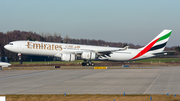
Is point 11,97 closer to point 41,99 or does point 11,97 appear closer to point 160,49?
point 41,99

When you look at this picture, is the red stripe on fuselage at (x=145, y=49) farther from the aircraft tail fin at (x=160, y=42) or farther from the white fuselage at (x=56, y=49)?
the white fuselage at (x=56, y=49)

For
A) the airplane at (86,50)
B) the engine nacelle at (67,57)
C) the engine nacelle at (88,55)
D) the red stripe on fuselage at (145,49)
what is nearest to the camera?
the airplane at (86,50)

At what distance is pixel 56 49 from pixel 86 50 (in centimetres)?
608

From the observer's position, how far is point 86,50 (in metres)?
46.8

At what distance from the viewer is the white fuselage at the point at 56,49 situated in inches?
1725

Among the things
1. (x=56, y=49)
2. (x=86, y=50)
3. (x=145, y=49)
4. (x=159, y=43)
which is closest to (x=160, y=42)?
(x=159, y=43)

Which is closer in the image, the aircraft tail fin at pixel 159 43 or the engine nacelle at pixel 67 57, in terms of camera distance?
the engine nacelle at pixel 67 57

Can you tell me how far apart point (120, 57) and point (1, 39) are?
45691mm

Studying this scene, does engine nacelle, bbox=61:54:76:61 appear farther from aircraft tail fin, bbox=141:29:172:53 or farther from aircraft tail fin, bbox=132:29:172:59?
aircraft tail fin, bbox=141:29:172:53

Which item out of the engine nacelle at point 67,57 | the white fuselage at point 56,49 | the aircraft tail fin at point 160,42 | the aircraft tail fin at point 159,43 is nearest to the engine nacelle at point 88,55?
the white fuselage at point 56,49

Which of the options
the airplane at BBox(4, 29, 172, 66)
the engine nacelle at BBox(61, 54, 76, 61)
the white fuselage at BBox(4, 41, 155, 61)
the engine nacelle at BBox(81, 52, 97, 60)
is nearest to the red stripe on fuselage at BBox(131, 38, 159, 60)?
the airplane at BBox(4, 29, 172, 66)

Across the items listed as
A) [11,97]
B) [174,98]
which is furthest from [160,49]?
[11,97]

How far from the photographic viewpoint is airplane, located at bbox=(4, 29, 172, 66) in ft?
144

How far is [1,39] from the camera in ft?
252
